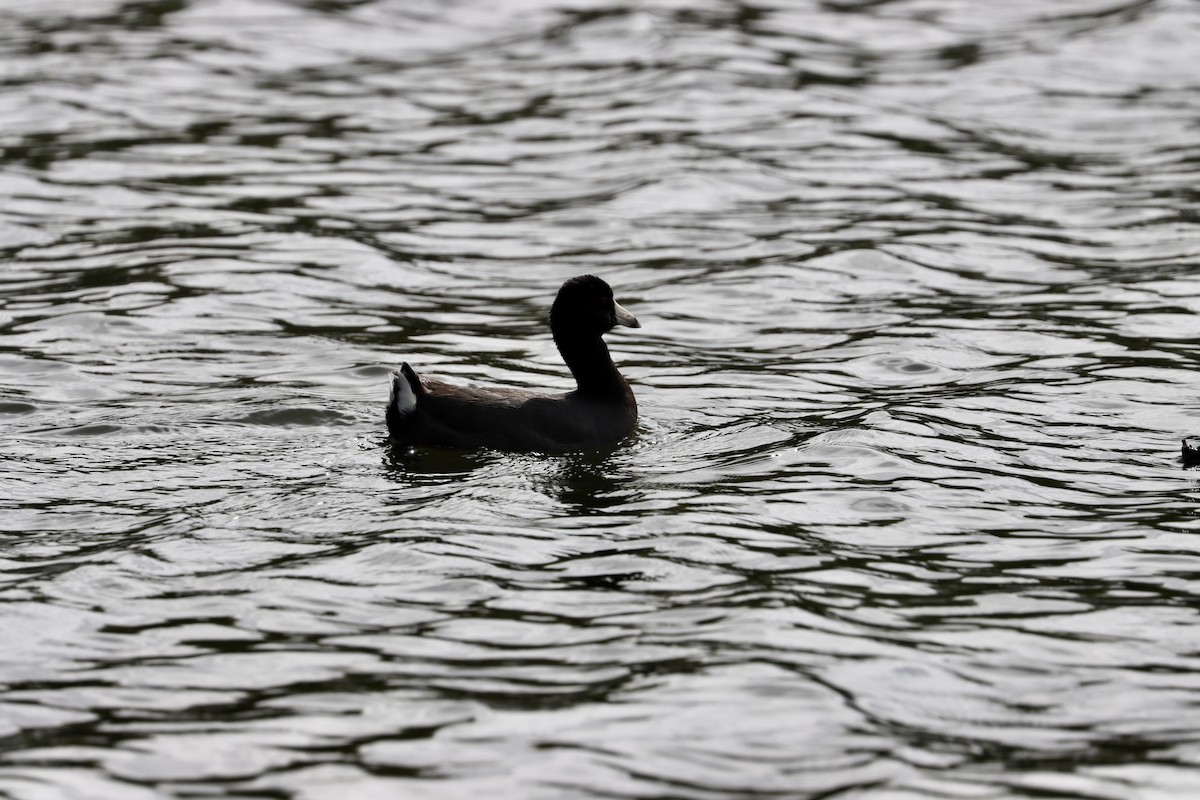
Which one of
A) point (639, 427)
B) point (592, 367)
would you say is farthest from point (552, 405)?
point (639, 427)

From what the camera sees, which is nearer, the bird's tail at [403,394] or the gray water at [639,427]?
the gray water at [639,427]

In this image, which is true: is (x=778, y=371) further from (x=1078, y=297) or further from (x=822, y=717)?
(x=822, y=717)

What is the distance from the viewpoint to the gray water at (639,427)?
696cm

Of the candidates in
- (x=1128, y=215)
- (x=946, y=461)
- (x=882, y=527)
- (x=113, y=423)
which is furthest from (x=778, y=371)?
(x=1128, y=215)

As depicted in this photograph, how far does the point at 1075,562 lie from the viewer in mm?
8758

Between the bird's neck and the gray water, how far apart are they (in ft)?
1.67

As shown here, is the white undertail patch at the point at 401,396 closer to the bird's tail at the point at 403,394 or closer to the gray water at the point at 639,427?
the bird's tail at the point at 403,394

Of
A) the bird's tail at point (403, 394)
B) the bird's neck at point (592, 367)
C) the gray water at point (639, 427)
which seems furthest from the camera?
the bird's neck at point (592, 367)

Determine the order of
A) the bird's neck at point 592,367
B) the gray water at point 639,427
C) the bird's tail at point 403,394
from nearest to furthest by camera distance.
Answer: the gray water at point 639,427
the bird's tail at point 403,394
the bird's neck at point 592,367

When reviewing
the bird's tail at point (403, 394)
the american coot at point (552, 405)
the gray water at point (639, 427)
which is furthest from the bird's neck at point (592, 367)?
the bird's tail at point (403, 394)

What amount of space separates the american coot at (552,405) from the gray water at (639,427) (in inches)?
8.6

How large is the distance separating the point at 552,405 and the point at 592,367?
0.48 m

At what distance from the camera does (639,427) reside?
37.6 feet

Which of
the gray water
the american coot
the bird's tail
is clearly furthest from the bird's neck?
the bird's tail
